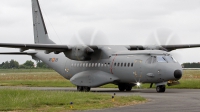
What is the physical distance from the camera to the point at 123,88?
36.2 meters

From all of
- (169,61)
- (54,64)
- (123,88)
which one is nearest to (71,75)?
(54,64)

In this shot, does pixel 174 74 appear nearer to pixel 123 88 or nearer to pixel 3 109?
pixel 123 88

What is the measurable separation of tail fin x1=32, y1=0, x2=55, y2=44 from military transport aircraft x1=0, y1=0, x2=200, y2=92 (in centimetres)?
280

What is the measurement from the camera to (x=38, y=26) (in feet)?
142

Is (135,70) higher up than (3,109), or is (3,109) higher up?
(135,70)

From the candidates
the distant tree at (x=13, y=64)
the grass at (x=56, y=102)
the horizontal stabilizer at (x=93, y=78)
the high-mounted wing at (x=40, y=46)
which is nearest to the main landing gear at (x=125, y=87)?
the horizontal stabilizer at (x=93, y=78)

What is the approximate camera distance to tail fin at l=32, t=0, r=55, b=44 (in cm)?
4265

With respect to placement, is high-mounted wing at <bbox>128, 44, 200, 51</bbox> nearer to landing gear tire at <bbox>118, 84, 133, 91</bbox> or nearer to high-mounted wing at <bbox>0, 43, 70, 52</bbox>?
landing gear tire at <bbox>118, 84, 133, 91</bbox>

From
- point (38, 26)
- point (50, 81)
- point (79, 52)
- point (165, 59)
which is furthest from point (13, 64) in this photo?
point (165, 59)

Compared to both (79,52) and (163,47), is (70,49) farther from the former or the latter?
(163,47)

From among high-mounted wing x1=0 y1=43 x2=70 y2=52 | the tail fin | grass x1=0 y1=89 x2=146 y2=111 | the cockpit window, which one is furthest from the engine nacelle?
grass x1=0 y1=89 x2=146 y2=111

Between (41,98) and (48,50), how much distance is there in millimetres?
13456

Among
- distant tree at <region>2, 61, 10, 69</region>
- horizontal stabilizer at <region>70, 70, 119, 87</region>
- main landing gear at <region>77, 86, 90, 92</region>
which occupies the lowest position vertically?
main landing gear at <region>77, 86, 90, 92</region>

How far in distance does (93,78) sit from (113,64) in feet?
7.32
